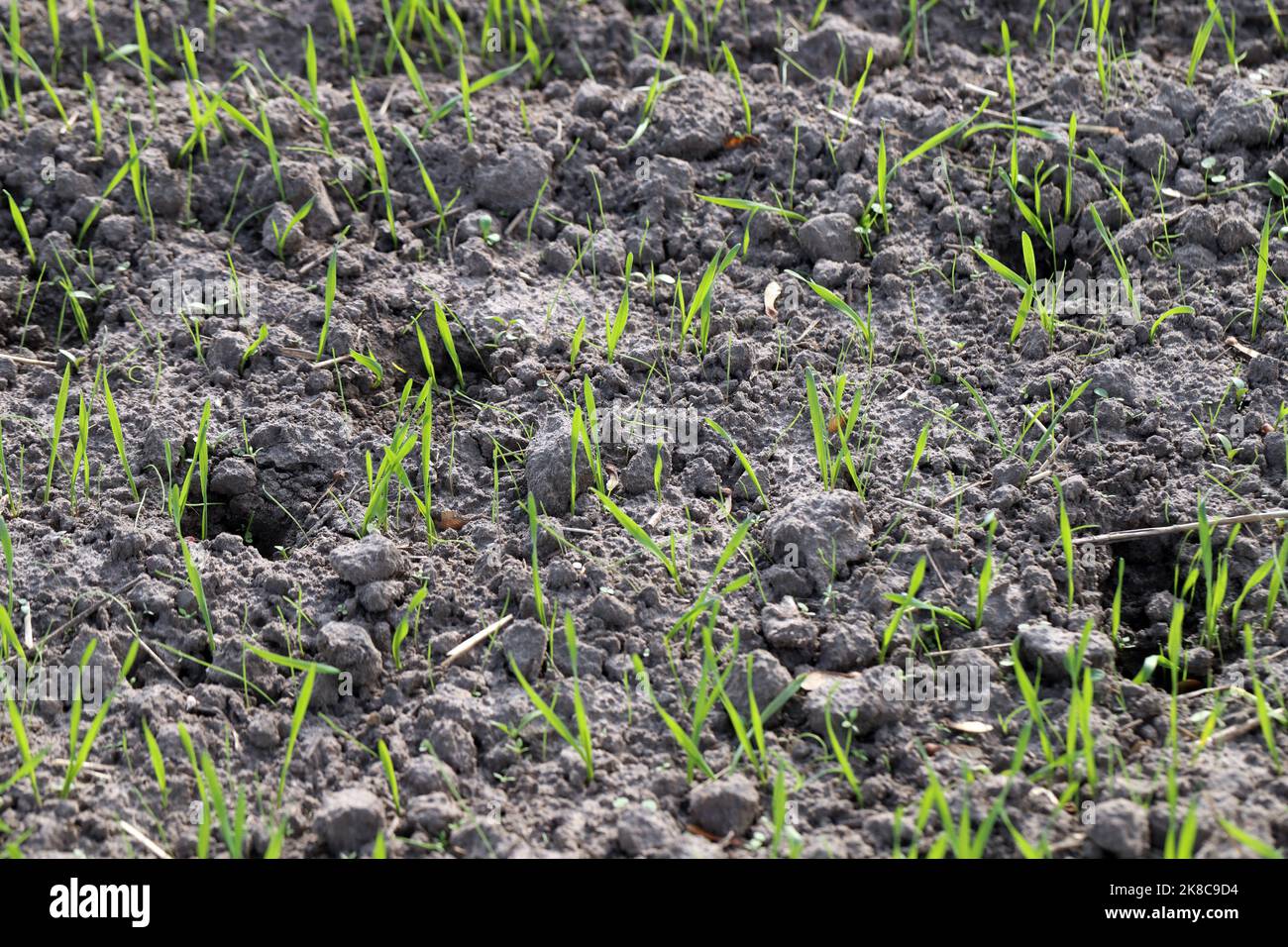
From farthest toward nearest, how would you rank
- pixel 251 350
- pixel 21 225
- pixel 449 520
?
pixel 21 225
pixel 251 350
pixel 449 520

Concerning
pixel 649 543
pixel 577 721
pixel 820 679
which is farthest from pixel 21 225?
pixel 820 679

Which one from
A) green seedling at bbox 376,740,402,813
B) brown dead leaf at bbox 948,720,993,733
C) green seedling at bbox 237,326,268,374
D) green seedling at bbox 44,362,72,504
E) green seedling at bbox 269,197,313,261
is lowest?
green seedling at bbox 376,740,402,813

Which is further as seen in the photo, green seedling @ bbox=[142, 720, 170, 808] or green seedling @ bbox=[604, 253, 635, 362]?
green seedling @ bbox=[604, 253, 635, 362]

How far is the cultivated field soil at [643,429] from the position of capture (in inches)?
93.4

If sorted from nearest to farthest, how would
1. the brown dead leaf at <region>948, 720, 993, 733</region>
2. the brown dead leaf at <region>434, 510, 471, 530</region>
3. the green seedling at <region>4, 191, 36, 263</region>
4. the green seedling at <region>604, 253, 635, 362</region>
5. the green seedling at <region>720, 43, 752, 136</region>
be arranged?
1. the brown dead leaf at <region>948, 720, 993, 733</region>
2. the brown dead leaf at <region>434, 510, 471, 530</region>
3. the green seedling at <region>604, 253, 635, 362</region>
4. the green seedling at <region>4, 191, 36, 263</region>
5. the green seedling at <region>720, 43, 752, 136</region>

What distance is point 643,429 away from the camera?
303 centimetres

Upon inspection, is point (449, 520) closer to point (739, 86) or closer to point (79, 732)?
point (79, 732)

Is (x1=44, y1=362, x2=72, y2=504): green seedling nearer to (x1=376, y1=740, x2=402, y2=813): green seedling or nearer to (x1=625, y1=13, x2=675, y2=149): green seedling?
(x1=376, y1=740, x2=402, y2=813): green seedling

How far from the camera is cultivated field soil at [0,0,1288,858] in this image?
7.78 ft

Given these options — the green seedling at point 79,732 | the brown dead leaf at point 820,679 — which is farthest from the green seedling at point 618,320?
the green seedling at point 79,732

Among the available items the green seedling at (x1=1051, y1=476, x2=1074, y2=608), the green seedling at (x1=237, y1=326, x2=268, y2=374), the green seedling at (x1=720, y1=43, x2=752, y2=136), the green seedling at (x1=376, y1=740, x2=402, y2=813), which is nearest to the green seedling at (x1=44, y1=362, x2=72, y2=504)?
the green seedling at (x1=237, y1=326, x2=268, y2=374)

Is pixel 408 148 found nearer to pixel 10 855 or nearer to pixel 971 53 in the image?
pixel 971 53

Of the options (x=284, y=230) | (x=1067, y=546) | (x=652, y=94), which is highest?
(x=652, y=94)

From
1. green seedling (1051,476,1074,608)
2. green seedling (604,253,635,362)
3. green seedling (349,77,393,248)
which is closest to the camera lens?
green seedling (1051,476,1074,608)
